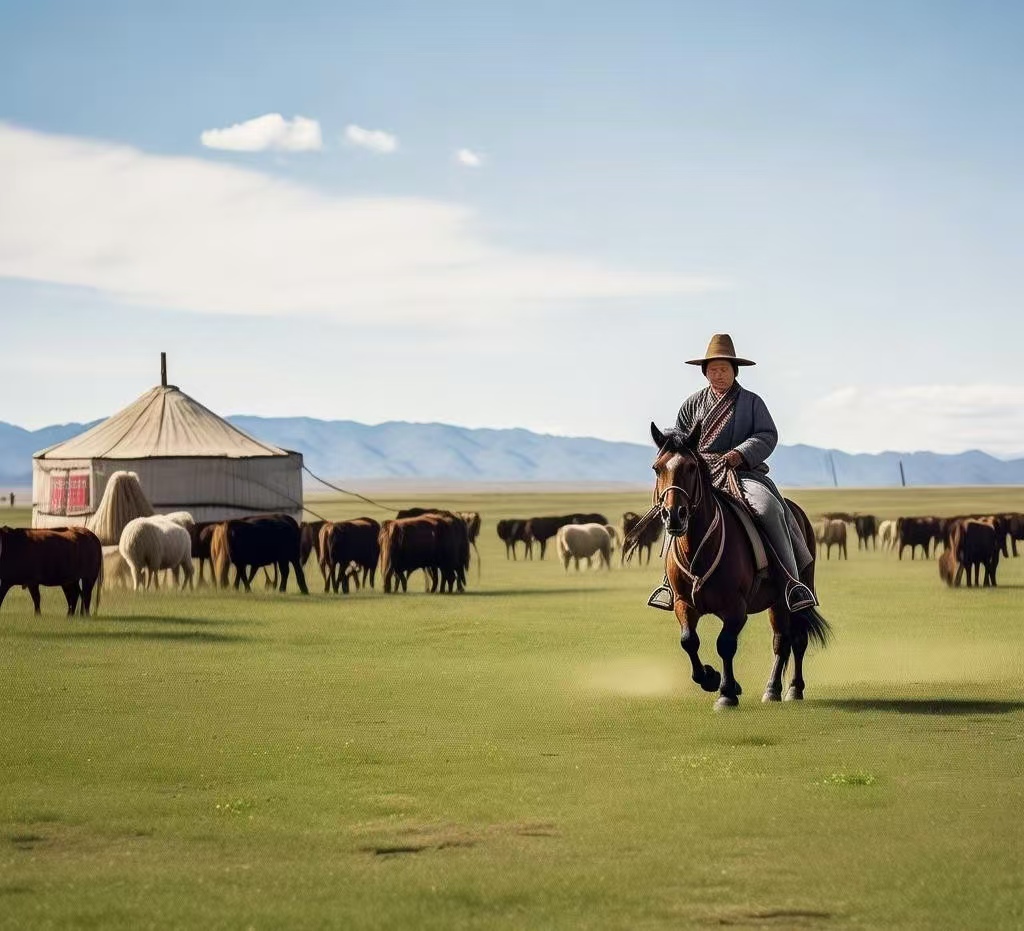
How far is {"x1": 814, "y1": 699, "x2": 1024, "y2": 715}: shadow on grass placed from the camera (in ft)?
40.9

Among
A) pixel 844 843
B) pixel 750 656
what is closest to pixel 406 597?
pixel 750 656

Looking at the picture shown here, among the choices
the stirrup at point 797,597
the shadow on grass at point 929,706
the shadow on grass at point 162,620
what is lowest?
the shadow on grass at point 929,706

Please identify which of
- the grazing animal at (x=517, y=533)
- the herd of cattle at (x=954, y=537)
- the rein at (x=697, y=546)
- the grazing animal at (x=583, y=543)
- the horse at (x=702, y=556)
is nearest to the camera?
the horse at (x=702, y=556)

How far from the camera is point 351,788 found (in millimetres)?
9078

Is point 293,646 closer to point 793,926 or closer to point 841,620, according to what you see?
point 841,620

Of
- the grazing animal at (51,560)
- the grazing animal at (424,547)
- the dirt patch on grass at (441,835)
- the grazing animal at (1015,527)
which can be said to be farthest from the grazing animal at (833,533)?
the dirt patch on grass at (441,835)

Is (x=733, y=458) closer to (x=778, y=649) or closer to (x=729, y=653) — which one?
(x=729, y=653)

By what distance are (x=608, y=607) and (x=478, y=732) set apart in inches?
628

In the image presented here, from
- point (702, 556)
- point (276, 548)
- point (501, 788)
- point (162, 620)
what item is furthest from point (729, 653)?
point (276, 548)

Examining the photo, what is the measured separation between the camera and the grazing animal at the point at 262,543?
31.7 meters

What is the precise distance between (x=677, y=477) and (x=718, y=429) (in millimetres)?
1172

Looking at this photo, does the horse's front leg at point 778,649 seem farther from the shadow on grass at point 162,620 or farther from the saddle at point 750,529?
the shadow on grass at point 162,620

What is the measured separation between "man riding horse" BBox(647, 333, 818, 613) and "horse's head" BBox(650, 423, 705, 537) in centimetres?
65

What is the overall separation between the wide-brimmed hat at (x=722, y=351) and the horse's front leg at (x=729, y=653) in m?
1.98
